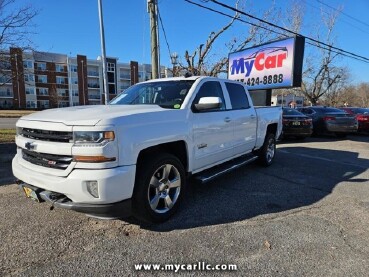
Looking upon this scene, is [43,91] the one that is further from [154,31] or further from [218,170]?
[218,170]

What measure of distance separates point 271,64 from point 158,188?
41.2 feet

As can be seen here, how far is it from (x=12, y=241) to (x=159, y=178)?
72.8 inches

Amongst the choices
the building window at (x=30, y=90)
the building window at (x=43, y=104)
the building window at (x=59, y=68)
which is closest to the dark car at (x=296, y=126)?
the building window at (x=43, y=104)

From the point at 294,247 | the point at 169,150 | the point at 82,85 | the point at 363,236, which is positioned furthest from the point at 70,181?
the point at 82,85

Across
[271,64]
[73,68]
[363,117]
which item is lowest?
[363,117]

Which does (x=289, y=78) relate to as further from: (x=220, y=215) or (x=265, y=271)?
(x=265, y=271)

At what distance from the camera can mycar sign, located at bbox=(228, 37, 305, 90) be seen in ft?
44.7

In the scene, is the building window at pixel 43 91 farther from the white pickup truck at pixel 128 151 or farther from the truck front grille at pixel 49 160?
the truck front grille at pixel 49 160

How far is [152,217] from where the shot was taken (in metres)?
3.73

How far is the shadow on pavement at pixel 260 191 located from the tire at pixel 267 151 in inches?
6.8

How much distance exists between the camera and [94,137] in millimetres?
3131

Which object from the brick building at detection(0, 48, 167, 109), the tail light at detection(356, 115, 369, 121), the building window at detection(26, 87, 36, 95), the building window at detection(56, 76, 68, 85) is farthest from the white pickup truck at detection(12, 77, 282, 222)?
the building window at detection(56, 76, 68, 85)

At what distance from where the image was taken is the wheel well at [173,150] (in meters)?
3.74

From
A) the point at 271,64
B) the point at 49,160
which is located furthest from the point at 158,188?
the point at 271,64
